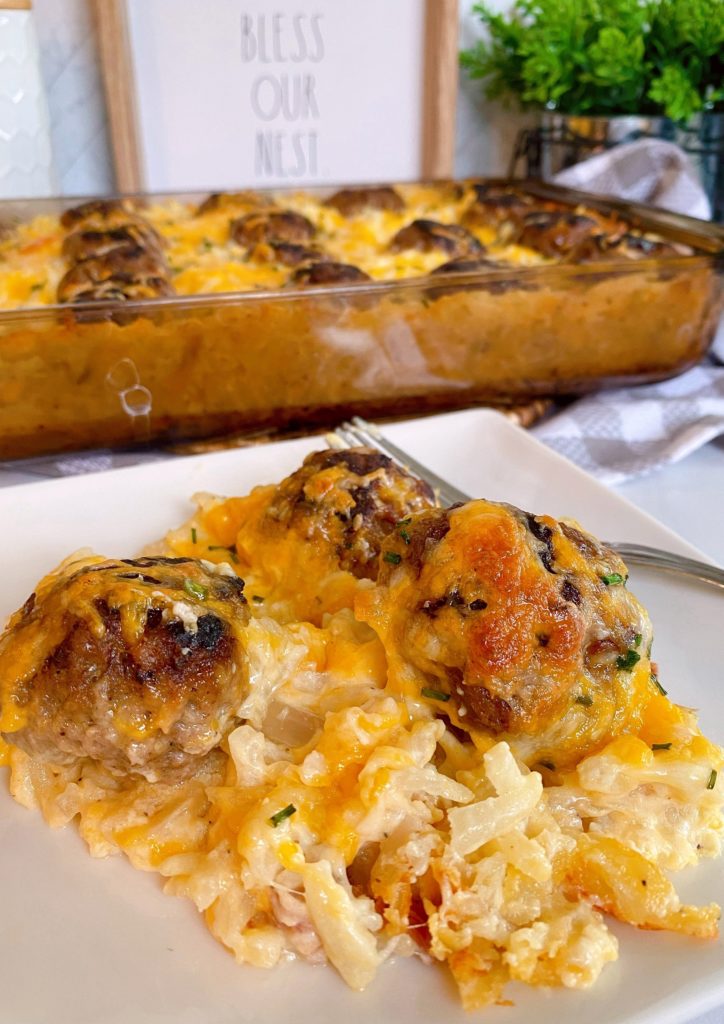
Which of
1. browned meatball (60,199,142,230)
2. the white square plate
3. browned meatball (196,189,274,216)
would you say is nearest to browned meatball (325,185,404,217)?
browned meatball (196,189,274,216)

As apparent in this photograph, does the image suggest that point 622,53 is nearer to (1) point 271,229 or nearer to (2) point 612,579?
(1) point 271,229

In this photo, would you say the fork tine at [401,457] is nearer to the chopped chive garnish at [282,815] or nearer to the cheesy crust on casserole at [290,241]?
the cheesy crust on casserole at [290,241]

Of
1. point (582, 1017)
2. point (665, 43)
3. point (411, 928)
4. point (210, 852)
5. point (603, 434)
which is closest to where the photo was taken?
point (582, 1017)

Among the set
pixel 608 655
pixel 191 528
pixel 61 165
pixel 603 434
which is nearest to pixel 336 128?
pixel 61 165

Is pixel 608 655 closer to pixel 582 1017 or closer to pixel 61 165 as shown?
pixel 582 1017

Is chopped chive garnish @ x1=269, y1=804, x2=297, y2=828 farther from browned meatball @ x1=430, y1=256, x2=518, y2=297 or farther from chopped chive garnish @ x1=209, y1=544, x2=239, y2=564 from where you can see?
browned meatball @ x1=430, y1=256, x2=518, y2=297
